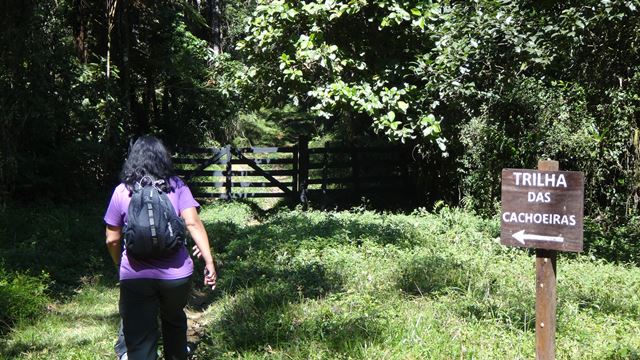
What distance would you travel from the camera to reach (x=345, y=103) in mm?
11578

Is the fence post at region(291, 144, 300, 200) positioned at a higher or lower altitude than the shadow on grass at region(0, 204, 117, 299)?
higher

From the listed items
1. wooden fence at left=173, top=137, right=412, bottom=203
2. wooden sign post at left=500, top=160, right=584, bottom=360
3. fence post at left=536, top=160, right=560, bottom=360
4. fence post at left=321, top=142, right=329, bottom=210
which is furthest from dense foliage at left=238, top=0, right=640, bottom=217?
fence post at left=536, top=160, right=560, bottom=360

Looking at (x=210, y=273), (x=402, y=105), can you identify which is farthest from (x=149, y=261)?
(x=402, y=105)

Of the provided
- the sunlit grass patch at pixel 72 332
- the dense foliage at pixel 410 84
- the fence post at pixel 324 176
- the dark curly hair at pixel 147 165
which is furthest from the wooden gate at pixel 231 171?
the dark curly hair at pixel 147 165

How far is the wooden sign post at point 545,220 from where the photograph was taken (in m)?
3.51

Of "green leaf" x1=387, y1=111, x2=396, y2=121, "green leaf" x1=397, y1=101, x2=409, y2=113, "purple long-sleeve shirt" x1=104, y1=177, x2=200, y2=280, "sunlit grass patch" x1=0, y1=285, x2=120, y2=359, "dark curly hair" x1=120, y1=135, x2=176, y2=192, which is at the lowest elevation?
"sunlit grass patch" x1=0, y1=285, x2=120, y2=359

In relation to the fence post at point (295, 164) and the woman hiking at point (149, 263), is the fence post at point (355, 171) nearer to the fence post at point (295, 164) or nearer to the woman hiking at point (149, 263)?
the fence post at point (295, 164)

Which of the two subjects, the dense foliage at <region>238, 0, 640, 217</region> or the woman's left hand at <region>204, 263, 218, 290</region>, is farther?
the dense foliage at <region>238, 0, 640, 217</region>

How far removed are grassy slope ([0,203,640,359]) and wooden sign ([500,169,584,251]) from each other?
1164mm

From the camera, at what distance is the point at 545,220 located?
11.7ft

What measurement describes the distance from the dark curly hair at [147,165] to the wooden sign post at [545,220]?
2.28 m

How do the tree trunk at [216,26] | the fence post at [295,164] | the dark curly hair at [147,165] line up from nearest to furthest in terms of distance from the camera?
the dark curly hair at [147,165] < the fence post at [295,164] < the tree trunk at [216,26]

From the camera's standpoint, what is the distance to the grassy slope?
4.54 metres

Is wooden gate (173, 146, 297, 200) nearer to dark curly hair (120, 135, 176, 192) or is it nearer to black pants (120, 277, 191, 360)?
dark curly hair (120, 135, 176, 192)
